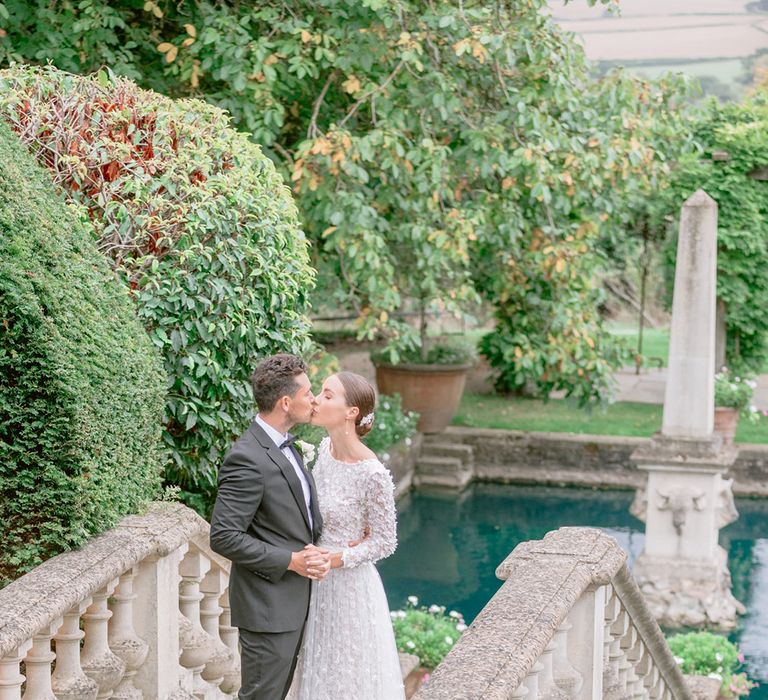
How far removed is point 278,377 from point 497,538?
928cm

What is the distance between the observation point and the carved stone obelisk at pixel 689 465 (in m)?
9.70

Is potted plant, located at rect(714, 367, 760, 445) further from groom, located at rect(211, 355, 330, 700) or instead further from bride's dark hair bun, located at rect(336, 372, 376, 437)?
groom, located at rect(211, 355, 330, 700)

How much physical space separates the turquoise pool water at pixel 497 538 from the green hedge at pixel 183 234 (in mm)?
5502

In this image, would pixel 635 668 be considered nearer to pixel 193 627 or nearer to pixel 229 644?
pixel 229 644

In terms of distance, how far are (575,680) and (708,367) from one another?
6576 millimetres

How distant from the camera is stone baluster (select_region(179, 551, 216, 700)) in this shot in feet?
13.3

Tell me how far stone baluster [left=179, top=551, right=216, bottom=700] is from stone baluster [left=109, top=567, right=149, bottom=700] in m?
0.42

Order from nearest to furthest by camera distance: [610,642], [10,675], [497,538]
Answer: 1. [10,675]
2. [610,642]
3. [497,538]

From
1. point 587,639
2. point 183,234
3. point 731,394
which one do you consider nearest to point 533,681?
point 587,639

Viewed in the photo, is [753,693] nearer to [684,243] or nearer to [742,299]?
[684,243]

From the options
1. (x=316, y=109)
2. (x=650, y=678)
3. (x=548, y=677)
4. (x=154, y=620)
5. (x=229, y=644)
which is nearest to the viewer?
(x=548, y=677)

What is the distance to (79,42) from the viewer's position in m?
8.27

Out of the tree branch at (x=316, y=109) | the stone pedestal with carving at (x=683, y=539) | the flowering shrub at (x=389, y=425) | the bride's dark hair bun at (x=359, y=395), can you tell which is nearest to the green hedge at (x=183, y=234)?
the bride's dark hair bun at (x=359, y=395)

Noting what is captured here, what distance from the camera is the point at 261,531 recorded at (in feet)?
11.9
